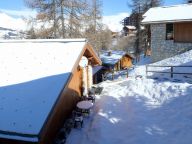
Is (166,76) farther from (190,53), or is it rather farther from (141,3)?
(141,3)

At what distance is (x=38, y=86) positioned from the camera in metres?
10.6

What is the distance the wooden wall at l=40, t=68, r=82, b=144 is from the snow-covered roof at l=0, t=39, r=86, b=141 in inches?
26.4

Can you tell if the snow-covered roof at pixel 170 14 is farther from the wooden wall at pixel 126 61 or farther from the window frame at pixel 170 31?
the wooden wall at pixel 126 61

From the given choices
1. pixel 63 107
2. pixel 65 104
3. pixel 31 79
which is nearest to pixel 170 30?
pixel 65 104

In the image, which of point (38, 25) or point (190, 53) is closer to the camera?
point (190, 53)

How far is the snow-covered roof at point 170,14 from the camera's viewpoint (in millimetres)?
23891

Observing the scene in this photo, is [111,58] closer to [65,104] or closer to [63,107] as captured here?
[65,104]

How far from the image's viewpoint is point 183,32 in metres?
24.2

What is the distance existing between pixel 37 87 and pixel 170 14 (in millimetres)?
18449

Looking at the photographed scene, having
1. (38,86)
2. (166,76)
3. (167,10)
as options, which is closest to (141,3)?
(167,10)

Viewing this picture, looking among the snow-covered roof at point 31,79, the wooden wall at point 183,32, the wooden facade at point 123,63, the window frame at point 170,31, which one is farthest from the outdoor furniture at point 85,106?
the wooden facade at point 123,63

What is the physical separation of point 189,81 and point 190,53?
583cm

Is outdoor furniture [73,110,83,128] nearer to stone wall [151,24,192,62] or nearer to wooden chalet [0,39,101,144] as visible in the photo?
wooden chalet [0,39,101,144]

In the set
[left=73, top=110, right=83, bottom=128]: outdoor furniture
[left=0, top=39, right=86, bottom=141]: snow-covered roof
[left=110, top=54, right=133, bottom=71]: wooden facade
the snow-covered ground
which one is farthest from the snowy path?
[left=110, top=54, right=133, bottom=71]: wooden facade
